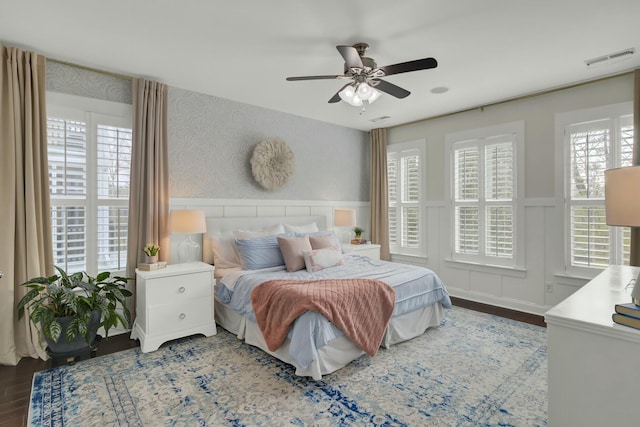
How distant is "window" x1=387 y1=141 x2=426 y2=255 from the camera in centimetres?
537

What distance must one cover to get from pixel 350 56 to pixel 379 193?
356 cm

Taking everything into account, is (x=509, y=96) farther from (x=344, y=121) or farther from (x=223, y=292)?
(x=223, y=292)

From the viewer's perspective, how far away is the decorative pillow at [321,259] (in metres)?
3.63

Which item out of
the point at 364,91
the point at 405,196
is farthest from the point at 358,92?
the point at 405,196

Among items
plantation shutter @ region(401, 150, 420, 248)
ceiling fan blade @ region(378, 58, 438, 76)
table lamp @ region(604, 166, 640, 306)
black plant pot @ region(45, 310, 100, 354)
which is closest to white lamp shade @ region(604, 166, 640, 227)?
table lamp @ region(604, 166, 640, 306)

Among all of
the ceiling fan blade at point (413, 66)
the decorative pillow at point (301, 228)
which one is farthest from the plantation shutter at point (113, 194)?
the ceiling fan blade at point (413, 66)

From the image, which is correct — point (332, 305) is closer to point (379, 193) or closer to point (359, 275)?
point (359, 275)

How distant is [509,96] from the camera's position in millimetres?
4188

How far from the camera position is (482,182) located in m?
4.57

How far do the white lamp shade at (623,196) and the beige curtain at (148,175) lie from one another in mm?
3716

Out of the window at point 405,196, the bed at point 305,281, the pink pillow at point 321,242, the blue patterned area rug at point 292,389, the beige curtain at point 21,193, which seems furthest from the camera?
the window at point 405,196

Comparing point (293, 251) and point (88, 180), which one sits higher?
point (88, 180)

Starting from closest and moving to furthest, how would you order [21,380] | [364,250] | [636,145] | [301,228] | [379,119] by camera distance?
1. [21,380]
2. [636,145]
3. [301,228]
4. [364,250]
5. [379,119]

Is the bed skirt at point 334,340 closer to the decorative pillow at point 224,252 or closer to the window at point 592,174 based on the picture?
the decorative pillow at point 224,252
